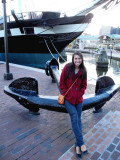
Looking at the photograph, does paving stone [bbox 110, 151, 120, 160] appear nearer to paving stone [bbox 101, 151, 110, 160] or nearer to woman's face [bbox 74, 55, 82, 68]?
paving stone [bbox 101, 151, 110, 160]

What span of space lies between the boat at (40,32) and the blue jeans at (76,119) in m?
8.46

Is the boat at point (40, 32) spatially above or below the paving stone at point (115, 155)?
above

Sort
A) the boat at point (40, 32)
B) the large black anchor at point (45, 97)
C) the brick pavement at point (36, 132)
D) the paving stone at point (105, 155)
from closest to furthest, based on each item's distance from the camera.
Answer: the paving stone at point (105, 155), the brick pavement at point (36, 132), the large black anchor at point (45, 97), the boat at point (40, 32)

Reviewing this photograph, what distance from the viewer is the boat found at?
36.1 ft

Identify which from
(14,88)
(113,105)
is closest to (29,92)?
(14,88)

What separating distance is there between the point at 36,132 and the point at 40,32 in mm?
9977

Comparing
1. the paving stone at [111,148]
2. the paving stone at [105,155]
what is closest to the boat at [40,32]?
the paving stone at [111,148]

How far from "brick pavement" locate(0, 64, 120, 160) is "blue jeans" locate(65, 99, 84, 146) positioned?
0.31 meters

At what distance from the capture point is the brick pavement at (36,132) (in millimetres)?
2299

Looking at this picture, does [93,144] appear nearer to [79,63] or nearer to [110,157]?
[110,157]

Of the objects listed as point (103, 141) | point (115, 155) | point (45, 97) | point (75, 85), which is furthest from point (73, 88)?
point (115, 155)

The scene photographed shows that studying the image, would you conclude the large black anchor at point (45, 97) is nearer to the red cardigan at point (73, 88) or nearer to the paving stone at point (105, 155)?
the red cardigan at point (73, 88)

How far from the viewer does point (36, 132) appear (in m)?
2.83

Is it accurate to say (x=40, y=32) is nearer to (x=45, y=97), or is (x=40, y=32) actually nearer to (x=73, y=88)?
(x=45, y=97)
